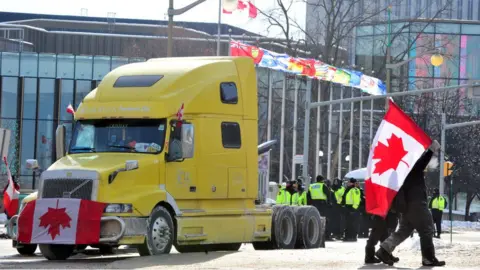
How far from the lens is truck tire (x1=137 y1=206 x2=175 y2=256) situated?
20953mm

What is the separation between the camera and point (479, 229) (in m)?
55.7

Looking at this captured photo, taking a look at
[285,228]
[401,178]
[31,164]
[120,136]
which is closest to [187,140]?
[120,136]

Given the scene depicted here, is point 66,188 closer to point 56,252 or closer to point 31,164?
point 56,252

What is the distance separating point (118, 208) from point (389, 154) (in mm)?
4473

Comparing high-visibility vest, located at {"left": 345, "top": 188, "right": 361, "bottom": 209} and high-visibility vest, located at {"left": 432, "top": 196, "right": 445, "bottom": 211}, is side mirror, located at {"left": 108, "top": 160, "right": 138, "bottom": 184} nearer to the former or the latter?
high-visibility vest, located at {"left": 345, "top": 188, "right": 361, "bottom": 209}

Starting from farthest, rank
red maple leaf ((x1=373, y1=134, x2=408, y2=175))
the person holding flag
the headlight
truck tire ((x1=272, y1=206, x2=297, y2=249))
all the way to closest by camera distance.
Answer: truck tire ((x1=272, y1=206, x2=297, y2=249)) → the headlight → red maple leaf ((x1=373, y1=134, x2=408, y2=175)) → the person holding flag

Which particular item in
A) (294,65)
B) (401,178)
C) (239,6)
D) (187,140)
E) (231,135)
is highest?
(239,6)

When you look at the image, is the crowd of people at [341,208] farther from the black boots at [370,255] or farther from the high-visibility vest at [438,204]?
the black boots at [370,255]

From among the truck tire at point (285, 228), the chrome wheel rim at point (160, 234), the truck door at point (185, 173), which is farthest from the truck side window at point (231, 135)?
the truck tire at point (285, 228)

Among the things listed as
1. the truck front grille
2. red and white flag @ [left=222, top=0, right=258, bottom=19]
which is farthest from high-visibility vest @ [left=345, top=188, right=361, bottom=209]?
the truck front grille

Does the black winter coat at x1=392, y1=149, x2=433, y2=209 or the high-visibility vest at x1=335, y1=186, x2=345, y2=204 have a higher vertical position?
the black winter coat at x1=392, y1=149, x2=433, y2=209

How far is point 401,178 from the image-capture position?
18141mm

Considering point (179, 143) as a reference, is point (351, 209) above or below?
below

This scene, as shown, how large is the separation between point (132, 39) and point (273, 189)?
2193 inches
